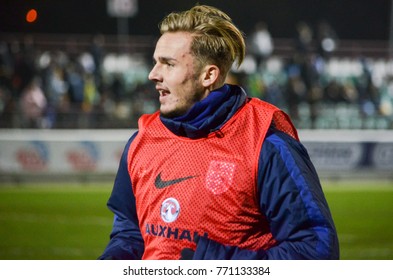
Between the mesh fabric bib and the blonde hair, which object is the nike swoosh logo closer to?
the mesh fabric bib

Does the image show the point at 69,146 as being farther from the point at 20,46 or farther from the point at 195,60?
the point at 195,60

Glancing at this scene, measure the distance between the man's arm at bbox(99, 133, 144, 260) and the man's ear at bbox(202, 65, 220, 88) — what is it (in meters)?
0.23

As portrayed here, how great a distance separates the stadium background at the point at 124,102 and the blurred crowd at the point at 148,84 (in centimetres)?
1

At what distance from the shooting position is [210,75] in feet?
6.05

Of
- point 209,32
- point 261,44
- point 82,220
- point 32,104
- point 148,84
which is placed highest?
point 209,32

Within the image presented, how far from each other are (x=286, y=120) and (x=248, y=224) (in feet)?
0.82

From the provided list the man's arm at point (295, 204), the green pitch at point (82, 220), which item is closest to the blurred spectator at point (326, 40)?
the green pitch at point (82, 220)

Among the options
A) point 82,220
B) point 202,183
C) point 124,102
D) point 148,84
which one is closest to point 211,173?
point 202,183

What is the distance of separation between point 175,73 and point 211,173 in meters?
0.26

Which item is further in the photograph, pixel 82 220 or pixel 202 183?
pixel 82 220

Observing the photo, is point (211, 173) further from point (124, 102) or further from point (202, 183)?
point (124, 102)

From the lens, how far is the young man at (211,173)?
1630 millimetres

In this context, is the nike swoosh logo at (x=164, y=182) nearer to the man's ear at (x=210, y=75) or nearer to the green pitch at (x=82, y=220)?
the man's ear at (x=210, y=75)

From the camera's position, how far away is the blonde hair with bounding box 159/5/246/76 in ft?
5.91
